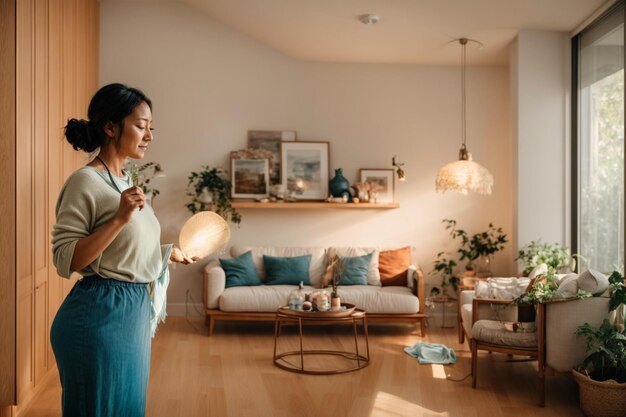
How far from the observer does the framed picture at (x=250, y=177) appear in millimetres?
7023

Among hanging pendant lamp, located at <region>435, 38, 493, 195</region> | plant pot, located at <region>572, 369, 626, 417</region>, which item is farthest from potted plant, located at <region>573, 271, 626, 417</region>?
hanging pendant lamp, located at <region>435, 38, 493, 195</region>

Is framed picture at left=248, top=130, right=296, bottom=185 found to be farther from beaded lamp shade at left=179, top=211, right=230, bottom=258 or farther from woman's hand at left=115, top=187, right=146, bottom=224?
woman's hand at left=115, top=187, right=146, bottom=224

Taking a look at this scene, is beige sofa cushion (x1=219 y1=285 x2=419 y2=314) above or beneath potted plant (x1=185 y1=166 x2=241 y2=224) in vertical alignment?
beneath

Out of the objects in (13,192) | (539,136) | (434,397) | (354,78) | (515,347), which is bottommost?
(434,397)

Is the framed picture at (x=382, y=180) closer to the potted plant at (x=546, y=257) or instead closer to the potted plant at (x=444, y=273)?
the potted plant at (x=444, y=273)

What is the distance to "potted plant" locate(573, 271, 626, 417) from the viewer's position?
3.91 meters

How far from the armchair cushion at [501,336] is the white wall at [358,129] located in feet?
8.21

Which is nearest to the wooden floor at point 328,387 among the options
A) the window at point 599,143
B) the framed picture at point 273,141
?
the window at point 599,143

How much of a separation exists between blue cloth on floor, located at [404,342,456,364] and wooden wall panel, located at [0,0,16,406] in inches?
119

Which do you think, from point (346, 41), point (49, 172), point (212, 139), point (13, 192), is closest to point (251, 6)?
point (346, 41)

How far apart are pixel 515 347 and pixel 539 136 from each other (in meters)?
2.26

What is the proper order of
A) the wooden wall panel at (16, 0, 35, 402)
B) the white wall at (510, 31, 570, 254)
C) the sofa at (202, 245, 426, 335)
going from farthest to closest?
the sofa at (202, 245, 426, 335) < the white wall at (510, 31, 570, 254) < the wooden wall panel at (16, 0, 35, 402)

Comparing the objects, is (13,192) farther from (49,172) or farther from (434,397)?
(434,397)

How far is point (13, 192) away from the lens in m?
3.88
